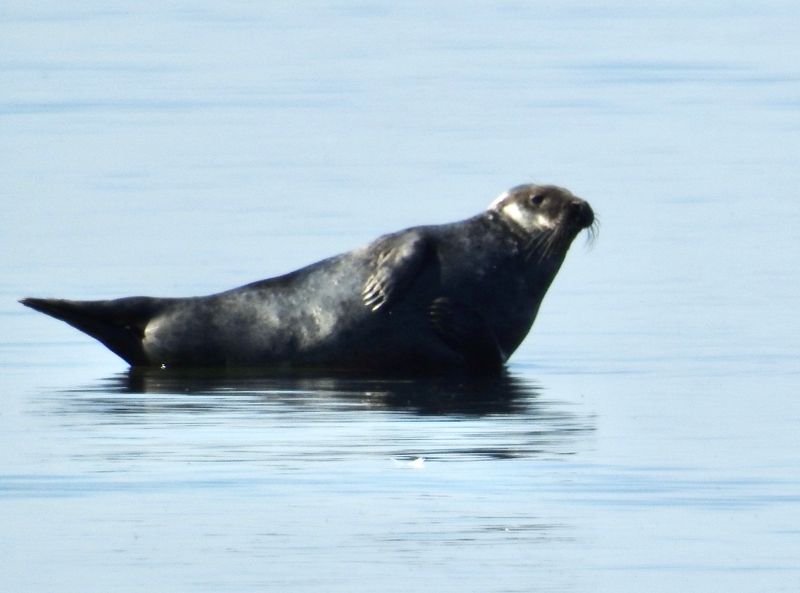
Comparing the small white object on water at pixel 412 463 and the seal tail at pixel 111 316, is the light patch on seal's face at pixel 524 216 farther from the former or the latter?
the small white object on water at pixel 412 463

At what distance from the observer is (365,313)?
1040 cm

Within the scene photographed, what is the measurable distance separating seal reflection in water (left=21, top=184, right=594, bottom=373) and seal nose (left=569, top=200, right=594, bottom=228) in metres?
0.12

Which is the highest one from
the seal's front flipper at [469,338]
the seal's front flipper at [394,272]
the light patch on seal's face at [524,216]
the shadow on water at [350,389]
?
the light patch on seal's face at [524,216]

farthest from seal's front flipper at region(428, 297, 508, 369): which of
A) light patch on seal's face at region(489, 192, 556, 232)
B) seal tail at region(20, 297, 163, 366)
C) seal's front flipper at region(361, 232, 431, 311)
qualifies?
seal tail at region(20, 297, 163, 366)

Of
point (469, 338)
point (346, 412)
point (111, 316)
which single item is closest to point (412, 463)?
point (346, 412)

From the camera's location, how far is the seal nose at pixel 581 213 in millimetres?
10828

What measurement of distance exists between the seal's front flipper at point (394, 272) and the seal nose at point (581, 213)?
698 mm

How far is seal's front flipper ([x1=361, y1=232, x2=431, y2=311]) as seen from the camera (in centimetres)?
1036

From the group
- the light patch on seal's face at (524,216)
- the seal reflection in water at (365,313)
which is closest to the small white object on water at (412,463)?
the seal reflection in water at (365,313)

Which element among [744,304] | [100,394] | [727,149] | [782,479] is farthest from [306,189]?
[782,479]

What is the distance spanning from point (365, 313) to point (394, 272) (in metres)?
0.20

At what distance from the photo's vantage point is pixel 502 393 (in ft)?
31.5

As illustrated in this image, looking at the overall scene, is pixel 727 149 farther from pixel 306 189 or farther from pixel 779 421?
pixel 779 421

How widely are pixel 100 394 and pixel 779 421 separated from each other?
2545mm
